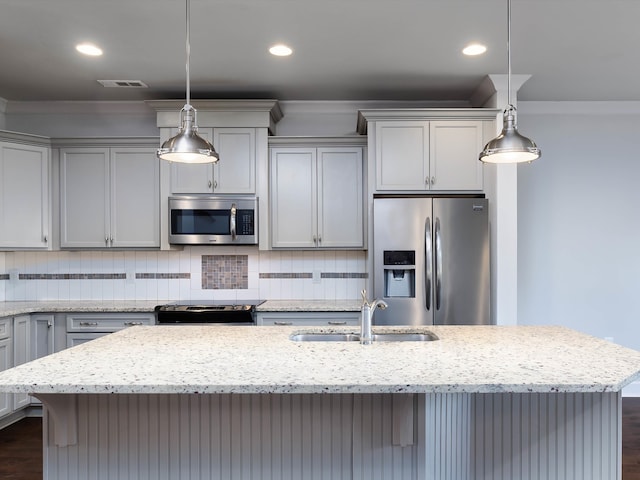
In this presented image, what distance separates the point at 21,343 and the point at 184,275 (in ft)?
4.40

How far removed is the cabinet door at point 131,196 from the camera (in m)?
3.97

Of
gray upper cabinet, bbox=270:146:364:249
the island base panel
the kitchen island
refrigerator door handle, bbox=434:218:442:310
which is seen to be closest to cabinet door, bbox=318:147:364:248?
gray upper cabinet, bbox=270:146:364:249

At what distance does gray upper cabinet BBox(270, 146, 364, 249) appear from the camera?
156 inches

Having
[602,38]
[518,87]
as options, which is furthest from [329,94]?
[602,38]

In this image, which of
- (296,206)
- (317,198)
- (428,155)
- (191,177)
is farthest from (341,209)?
(191,177)

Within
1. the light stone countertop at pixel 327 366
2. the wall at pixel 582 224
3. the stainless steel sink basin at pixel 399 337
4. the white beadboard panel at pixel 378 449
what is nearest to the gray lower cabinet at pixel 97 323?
the light stone countertop at pixel 327 366

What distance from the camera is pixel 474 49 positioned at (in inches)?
124

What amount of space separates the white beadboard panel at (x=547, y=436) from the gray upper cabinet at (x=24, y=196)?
3684 mm

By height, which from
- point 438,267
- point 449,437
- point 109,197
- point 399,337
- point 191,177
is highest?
point 191,177

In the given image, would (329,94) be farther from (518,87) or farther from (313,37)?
(518,87)

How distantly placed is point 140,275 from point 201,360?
2.83 m

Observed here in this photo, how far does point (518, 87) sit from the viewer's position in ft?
12.1

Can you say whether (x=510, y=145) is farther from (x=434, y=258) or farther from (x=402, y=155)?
(x=402, y=155)

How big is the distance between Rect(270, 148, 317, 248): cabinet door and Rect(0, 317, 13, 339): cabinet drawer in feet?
6.71
